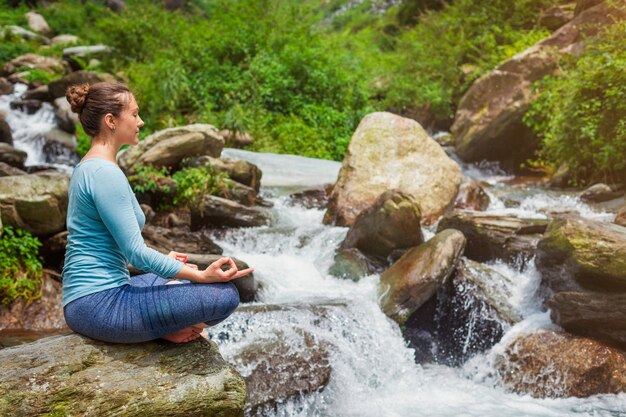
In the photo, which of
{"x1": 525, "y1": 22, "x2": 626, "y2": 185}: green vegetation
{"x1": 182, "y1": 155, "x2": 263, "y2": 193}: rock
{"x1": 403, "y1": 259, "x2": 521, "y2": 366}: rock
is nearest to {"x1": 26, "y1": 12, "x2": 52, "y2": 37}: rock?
{"x1": 182, "y1": 155, "x2": 263, "y2": 193}: rock

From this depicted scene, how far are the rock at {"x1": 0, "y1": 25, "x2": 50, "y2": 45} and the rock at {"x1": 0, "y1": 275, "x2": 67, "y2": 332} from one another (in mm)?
20445

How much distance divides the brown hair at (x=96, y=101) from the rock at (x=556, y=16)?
1648cm

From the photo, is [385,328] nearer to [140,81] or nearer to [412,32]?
[140,81]

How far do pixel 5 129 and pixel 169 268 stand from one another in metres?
12.5

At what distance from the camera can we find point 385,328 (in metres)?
6.20

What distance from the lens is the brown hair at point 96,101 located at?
2.67 m

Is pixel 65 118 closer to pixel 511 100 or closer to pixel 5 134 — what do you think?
pixel 5 134

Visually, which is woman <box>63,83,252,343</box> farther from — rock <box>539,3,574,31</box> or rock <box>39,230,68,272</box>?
rock <box>539,3,574,31</box>

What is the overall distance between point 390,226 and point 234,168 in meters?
4.04

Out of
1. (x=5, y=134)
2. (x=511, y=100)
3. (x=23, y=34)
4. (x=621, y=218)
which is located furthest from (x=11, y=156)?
(x=23, y=34)

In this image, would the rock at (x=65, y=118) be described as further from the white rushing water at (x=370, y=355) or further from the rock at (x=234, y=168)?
the white rushing water at (x=370, y=355)

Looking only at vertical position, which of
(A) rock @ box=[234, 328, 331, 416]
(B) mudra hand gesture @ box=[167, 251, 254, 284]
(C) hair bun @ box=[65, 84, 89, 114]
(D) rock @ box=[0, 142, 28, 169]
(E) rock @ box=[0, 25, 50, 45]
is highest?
(E) rock @ box=[0, 25, 50, 45]

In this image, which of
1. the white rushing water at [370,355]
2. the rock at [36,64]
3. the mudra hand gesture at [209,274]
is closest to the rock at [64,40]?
the rock at [36,64]

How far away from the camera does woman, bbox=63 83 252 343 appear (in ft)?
Result: 8.48
